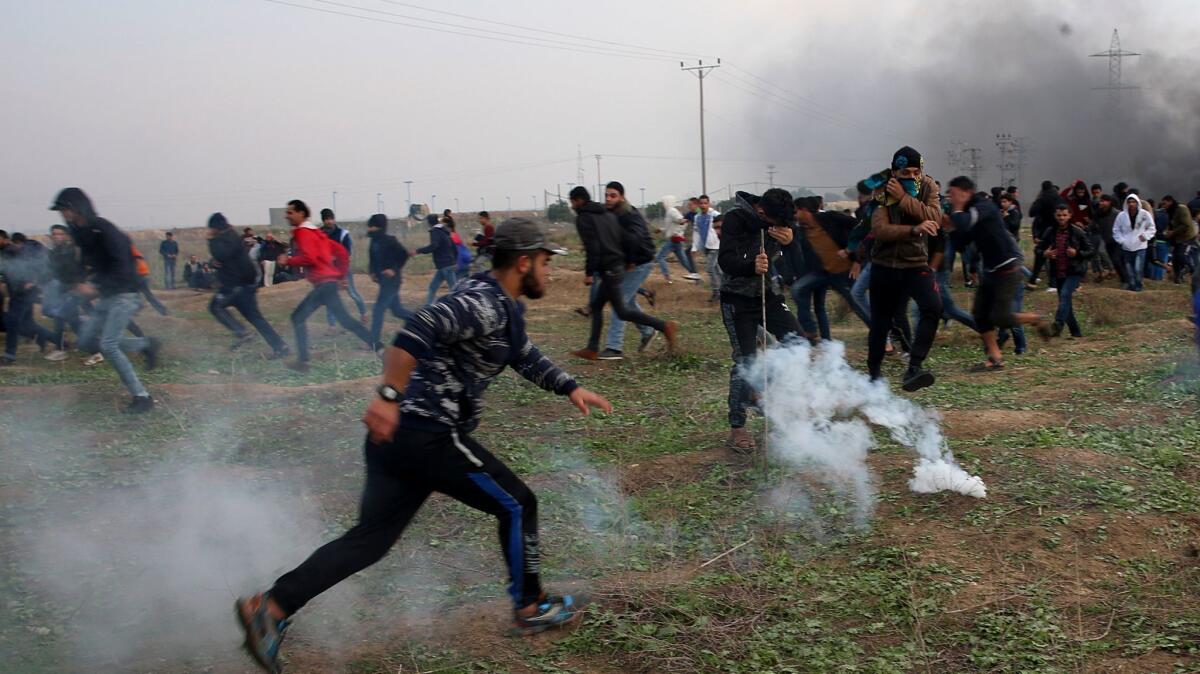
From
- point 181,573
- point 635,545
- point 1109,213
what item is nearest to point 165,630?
point 181,573

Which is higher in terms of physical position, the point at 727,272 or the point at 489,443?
the point at 727,272

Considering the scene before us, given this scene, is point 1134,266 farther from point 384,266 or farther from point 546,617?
point 546,617

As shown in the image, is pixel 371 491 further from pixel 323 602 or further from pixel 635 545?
pixel 635 545

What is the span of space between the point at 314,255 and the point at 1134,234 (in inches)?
513

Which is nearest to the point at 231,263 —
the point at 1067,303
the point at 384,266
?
the point at 384,266

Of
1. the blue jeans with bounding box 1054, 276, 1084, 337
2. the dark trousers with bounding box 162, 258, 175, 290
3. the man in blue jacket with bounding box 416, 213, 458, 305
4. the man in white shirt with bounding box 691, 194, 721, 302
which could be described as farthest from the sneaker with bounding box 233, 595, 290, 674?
the dark trousers with bounding box 162, 258, 175, 290

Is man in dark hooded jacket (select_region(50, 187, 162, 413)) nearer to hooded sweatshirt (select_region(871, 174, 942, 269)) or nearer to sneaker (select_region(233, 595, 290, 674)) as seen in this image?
sneaker (select_region(233, 595, 290, 674))

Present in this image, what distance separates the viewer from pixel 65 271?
12.5 m

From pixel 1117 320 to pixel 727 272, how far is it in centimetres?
887

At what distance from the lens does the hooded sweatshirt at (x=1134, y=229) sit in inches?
633

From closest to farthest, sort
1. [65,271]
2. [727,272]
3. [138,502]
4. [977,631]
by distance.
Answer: [977,631] < [138,502] < [727,272] < [65,271]

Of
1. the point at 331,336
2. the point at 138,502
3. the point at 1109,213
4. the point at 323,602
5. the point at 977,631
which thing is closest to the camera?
the point at 977,631

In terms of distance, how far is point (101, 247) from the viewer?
8.44 meters

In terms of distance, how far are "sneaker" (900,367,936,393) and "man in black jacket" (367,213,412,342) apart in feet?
22.7
